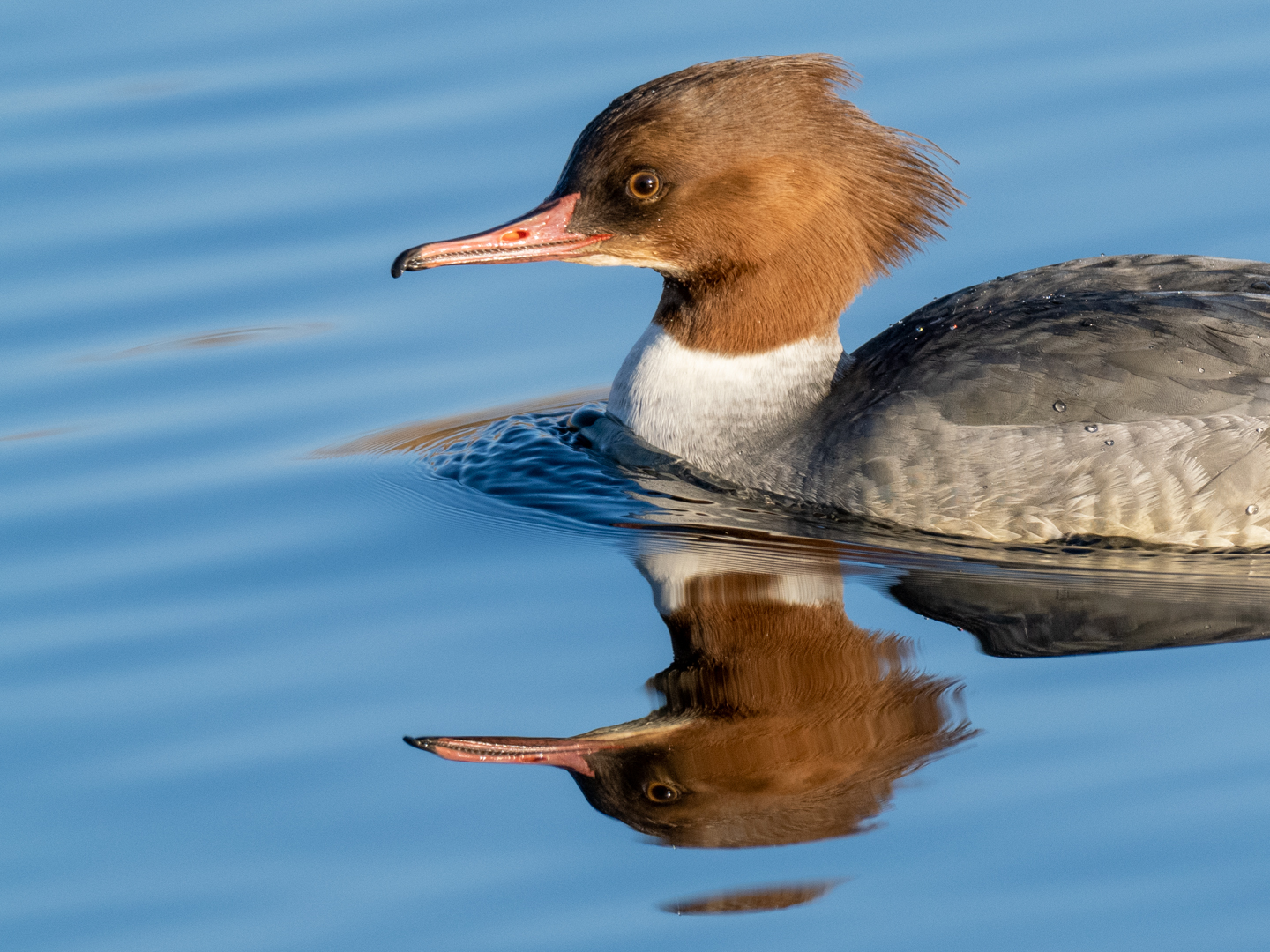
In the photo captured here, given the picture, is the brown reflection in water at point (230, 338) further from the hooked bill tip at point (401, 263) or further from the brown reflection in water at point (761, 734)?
the brown reflection in water at point (761, 734)

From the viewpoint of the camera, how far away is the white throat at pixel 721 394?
7.67 meters

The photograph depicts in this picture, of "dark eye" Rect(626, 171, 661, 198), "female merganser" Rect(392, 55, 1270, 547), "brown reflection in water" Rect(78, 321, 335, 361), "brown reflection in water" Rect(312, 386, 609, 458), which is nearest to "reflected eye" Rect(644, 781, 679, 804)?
"female merganser" Rect(392, 55, 1270, 547)

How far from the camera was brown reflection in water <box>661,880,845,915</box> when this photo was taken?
200 inches

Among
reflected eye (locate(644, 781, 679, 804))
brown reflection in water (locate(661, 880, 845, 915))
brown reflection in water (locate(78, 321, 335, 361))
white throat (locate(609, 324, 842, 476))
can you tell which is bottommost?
brown reflection in water (locate(661, 880, 845, 915))

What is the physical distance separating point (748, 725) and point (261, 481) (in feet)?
9.20

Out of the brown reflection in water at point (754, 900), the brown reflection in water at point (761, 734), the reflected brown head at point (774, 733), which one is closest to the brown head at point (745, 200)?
the brown reflection in water at point (761, 734)

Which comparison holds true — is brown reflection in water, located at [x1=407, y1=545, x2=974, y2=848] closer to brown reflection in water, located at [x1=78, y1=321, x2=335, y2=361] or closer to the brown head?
the brown head

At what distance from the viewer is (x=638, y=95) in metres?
7.39

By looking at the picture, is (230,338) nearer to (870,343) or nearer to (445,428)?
(445,428)

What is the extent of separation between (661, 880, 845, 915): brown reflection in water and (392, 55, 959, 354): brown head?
302 cm

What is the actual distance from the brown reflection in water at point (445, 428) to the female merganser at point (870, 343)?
0.54 metres

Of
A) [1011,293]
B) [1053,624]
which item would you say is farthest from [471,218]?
[1053,624]

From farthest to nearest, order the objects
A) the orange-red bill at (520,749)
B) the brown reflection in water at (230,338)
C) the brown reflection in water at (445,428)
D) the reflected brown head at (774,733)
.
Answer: the brown reflection in water at (230,338), the brown reflection in water at (445,428), the orange-red bill at (520,749), the reflected brown head at (774,733)

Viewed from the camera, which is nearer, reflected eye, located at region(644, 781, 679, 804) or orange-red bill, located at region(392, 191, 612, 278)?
reflected eye, located at region(644, 781, 679, 804)
